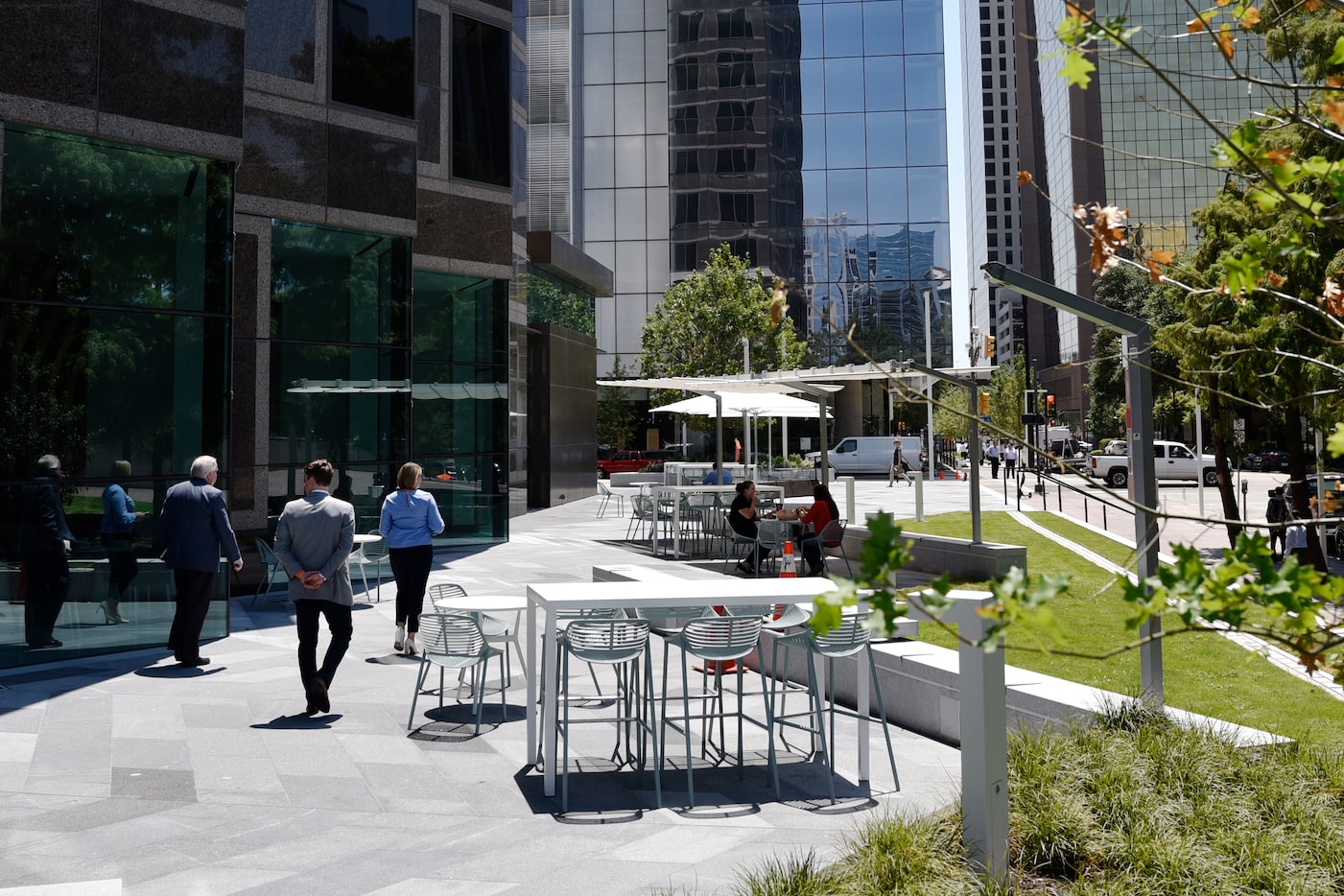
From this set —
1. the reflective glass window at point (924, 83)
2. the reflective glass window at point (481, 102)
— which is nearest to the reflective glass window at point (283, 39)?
the reflective glass window at point (481, 102)

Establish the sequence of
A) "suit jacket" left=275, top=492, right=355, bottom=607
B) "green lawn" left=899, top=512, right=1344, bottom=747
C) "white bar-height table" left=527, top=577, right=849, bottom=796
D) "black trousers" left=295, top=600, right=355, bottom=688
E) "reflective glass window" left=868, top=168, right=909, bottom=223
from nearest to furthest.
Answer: "white bar-height table" left=527, top=577, right=849, bottom=796 → "green lawn" left=899, top=512, right=1344, bottom=747 → "black trousers" left=295, top=600, right=355, bottom=688 → "suit jacket" left=275, top=492, right=355, bottom=607 → "reflective glass window" left=868, top=168, right=909, bottom=223

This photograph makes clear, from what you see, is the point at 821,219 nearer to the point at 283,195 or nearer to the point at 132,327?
the point at 283,195

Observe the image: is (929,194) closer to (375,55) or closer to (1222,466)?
(1222,466)

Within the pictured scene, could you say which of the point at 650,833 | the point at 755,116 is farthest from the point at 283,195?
the point at 755,116

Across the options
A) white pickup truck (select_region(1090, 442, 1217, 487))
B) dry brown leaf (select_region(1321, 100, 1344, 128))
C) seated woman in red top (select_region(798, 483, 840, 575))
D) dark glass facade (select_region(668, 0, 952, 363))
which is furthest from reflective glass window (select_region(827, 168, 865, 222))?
dry brown leaf (select_region(1321, 100, 1344, 128))

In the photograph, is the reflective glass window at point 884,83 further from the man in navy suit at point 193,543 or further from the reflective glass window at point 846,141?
the man in navy suit at point 193,543

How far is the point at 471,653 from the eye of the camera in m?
7.83

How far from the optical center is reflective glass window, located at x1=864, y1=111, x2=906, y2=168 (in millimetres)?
62000

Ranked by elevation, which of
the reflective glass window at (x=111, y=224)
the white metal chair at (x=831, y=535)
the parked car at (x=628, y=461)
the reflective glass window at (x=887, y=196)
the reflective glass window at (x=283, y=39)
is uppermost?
the reflective glass window at (x=887, y=196)

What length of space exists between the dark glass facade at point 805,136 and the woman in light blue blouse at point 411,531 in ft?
173

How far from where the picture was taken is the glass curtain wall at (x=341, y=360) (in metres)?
15.6

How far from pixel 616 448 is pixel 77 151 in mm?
46208

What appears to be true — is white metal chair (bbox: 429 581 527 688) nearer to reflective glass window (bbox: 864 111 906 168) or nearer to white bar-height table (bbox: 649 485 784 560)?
white bar-height table (bbox: 649 485 784 560)

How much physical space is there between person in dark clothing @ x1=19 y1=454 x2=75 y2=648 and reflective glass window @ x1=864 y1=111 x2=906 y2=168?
56.5m
